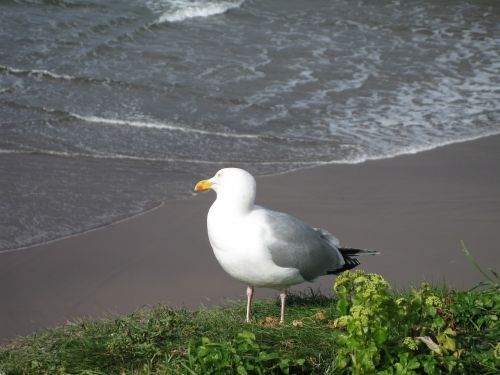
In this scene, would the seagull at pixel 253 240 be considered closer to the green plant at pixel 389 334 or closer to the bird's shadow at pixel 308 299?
the bird's shadow at pixel 308 299

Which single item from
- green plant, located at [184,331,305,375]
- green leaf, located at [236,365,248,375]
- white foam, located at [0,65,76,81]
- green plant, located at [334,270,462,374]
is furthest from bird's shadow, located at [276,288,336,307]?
white foam, located at [0,65,76,81]

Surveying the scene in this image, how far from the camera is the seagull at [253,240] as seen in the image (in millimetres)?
5078

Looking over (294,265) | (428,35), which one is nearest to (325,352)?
(294,265)

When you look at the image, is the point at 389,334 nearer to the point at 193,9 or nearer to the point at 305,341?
the point at 305,341

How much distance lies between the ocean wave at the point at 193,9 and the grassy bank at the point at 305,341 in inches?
480

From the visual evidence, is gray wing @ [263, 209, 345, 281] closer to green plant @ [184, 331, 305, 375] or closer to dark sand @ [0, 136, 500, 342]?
dark sand @ [0, 136, 500, 342]

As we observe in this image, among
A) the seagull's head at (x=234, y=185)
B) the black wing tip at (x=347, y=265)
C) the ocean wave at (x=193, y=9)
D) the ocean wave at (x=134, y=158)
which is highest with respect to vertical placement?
the seagull's head at (x=234, y=185)

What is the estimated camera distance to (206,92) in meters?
11.9

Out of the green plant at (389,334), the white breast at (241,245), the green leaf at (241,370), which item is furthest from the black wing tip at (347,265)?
the green leaf at (241,370)

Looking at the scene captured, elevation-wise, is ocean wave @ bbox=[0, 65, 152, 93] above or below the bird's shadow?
below

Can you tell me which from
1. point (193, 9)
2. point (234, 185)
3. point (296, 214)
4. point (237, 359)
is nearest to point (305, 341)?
point (237, 359)

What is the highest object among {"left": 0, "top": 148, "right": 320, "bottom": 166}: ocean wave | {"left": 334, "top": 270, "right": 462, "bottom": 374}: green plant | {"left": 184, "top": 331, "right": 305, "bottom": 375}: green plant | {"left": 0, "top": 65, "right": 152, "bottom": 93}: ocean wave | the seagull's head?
the seagull's head

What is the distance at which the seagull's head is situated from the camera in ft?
16.9

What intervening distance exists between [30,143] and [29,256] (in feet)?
9.85
